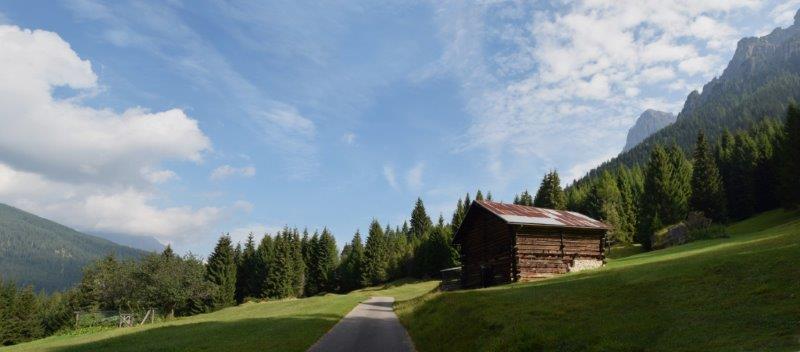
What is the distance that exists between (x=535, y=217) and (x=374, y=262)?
218 feet

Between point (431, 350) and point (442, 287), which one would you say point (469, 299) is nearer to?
point (431, 350)

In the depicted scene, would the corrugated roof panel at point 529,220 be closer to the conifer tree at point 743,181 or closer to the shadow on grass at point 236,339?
the shadow on grass at point 236,339

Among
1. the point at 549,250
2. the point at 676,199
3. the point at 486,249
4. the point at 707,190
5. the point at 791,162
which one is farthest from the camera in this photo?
the point at 707,190

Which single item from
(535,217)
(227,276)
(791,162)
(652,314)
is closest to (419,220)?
(227,276)

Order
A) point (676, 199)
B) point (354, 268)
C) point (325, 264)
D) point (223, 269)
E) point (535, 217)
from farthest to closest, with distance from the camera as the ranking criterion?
1. point (325, 264)
2. point (354, 268)
3. point (223, 269)
4. point (676, 199)
5. point (535, 217)

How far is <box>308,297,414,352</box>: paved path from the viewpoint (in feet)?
70.9

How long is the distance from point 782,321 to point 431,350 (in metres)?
12.6

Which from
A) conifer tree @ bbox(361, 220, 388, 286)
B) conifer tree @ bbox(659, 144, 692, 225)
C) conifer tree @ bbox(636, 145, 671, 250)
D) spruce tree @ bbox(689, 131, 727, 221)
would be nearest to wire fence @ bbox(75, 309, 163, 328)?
conifer tree @ bbox(361, 220, 388, 286)

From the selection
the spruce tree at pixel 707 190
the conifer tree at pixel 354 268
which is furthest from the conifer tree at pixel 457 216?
the spruce tree at pixel 707 190

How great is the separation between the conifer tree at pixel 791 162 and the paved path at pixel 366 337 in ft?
205

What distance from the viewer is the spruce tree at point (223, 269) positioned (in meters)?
92.1

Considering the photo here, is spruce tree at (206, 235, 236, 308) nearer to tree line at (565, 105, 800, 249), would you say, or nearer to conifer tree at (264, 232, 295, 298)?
conifer tree at (264, 232, 295, 298)

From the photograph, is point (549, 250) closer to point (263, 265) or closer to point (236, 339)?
point (236, 339)

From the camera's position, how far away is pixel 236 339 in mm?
25391
